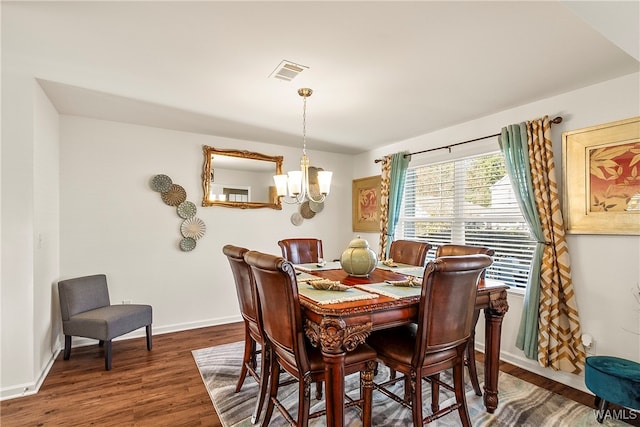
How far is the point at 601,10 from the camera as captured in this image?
128 cm

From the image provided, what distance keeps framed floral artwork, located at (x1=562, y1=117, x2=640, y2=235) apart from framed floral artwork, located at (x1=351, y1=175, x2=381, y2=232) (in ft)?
7.70

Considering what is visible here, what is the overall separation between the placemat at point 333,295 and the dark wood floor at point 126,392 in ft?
3.59

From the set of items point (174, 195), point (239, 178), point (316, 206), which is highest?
point (239, 178)

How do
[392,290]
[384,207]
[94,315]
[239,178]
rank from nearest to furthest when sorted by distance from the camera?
[392,290] → [94,315] → [239,178] → [384,207]

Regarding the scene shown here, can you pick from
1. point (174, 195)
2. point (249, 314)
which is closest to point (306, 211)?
point (174, 195)

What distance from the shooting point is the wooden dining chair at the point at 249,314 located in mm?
2027

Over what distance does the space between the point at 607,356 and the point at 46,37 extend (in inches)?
170

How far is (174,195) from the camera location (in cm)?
376

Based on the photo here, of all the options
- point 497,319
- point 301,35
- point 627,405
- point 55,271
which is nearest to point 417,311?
point 497,319

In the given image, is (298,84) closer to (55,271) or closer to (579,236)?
(579,236)

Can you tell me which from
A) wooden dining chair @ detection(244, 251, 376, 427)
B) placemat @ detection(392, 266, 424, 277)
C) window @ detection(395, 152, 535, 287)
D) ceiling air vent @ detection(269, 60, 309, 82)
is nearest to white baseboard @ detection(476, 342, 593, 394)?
window @ detection(395, 152, 535, 287)

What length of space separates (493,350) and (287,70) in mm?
2426

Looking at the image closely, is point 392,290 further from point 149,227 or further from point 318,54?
point 149,227

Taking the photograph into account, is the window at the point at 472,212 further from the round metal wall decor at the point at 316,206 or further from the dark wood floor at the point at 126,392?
the round metal wall decor at the point at 316,206
